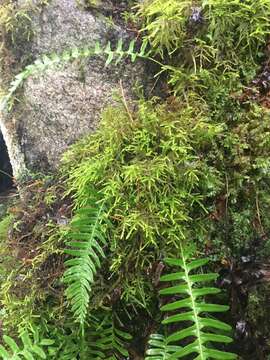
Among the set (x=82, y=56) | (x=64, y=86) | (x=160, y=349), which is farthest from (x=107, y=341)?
(x=82, y=56)

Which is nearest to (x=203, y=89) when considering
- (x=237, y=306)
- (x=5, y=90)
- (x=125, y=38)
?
(x=125, y=38)

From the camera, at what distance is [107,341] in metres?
2.28

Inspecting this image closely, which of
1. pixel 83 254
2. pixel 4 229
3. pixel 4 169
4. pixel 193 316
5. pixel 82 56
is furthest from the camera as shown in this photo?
pixel 4 169

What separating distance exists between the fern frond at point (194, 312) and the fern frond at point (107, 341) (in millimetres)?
247

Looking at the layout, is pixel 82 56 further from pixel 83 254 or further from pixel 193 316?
pixel 193 316

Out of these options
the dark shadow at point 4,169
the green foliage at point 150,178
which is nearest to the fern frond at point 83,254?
the green foliage at point 150,178

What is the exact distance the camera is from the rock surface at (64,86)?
9.24ft

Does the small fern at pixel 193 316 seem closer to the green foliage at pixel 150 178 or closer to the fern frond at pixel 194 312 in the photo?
the fern frond at pixel 194 312

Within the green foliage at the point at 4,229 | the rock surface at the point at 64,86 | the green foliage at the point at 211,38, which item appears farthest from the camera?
the green foliage at the point at 4,229

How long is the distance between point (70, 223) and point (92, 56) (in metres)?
1.10

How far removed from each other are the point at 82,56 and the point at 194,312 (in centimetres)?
161

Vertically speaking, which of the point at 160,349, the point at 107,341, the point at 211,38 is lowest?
the point at 107,341

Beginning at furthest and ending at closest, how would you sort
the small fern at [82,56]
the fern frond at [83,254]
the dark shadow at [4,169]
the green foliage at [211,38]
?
the dark shadow at [4,169], the small fern at [82,56], the green foliage at [211,38], the fern frond at [83,254]

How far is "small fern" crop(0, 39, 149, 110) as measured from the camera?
8.74ft
